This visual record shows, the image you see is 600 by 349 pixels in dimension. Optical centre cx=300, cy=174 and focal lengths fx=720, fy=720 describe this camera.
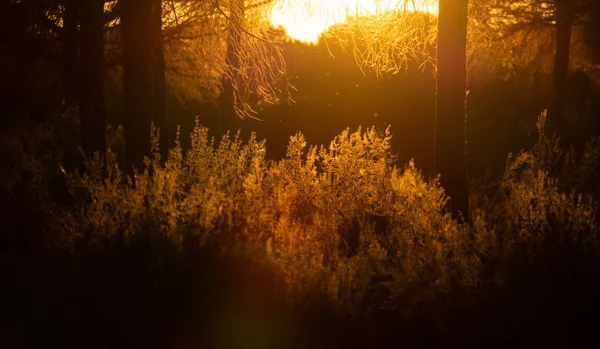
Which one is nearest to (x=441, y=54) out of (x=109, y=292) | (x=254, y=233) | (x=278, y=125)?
(x=254, y=233)

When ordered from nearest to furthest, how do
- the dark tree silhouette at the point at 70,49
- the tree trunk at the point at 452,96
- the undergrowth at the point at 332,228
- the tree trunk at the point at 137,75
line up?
the undergrowth at the point at 332,228, the tree trunk at the point at 452,96, the tree trunk at the point at 137,75, the dark tree silhouette at the point at 70,49

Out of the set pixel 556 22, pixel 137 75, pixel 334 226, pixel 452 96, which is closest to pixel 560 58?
pixel 556 22

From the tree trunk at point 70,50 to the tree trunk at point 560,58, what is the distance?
→ 11721 mm

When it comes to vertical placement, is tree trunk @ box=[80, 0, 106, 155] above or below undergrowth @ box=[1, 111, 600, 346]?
above

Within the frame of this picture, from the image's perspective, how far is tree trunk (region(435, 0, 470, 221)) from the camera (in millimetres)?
8031

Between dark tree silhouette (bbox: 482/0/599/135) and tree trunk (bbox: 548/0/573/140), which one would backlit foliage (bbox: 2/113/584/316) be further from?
tree trunk (bbox: 548/0/573/140)

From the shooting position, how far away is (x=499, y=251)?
211 inches

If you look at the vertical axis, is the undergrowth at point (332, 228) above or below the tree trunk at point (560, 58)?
below

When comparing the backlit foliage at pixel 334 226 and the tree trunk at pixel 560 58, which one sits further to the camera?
the tree trunk at pixel 560 58

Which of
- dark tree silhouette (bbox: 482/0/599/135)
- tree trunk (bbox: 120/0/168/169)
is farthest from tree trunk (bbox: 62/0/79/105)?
dark tree silhouette (bbox: 482/0/599/135)

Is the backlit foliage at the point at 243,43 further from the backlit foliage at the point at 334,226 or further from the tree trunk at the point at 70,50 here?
the backlit foliage at the point at 334,226

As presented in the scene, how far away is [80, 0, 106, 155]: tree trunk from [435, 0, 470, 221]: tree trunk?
17.8ft

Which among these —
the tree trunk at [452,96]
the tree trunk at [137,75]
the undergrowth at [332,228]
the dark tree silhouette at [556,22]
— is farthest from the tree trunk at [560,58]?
the tree trunk at [137,75]

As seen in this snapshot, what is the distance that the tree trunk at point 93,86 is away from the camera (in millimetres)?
10961
